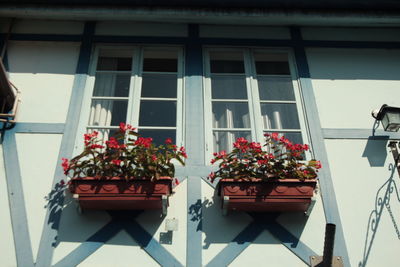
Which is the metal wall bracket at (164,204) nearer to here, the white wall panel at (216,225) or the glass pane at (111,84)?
the white wall panel at (216,225)

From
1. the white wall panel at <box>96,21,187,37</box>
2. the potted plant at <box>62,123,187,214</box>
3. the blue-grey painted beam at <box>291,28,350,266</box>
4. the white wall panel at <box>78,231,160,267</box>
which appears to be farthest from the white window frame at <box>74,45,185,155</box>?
the blue-grey painted beam at <box>291,28,350,266</box>

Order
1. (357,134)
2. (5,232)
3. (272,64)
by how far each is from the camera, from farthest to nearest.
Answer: (272,64), (357,134), (5,232)

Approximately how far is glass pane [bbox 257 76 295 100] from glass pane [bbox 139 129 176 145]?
1.13 m

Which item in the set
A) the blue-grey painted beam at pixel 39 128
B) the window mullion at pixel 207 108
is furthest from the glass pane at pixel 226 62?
the blue-grey painted beam at pixel 39 128

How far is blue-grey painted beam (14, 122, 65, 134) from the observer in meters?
4.38

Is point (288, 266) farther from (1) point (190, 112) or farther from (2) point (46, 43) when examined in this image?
(2) point (46, 43)

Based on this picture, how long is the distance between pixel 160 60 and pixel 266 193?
2.28 metres

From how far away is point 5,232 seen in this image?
3.77 m

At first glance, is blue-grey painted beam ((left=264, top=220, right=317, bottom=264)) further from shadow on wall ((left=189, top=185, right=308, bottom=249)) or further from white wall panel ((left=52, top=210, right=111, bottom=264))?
white wall panel ((left=52, top=210, right=111, bottom=264))

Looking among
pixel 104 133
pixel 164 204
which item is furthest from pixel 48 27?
pixel 164 204

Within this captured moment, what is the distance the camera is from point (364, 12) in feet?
17.4

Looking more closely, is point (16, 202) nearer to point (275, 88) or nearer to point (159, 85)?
point (159, 85)

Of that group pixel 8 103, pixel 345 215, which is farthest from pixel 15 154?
pixel 345 215

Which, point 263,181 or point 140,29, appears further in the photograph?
point 140,29
